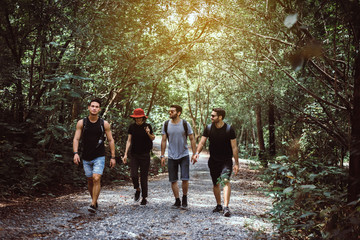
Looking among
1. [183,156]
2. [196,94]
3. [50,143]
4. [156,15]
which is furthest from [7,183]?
[196,94]

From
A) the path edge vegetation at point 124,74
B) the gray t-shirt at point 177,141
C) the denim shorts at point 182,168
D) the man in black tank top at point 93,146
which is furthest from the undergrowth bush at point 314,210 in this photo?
the man in black tank top at point 93,146

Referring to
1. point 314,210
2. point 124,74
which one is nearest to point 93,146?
point 314,210

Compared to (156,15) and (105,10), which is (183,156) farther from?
(105,10)

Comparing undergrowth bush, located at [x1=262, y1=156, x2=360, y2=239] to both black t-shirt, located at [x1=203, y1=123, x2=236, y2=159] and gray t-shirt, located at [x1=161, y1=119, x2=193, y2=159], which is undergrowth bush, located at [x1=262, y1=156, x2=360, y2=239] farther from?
gray t-shirt, located at [x1=161, y1=119, x2=193, y2=159]

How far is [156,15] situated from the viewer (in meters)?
12.1

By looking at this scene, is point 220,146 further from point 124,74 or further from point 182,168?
point 124,74

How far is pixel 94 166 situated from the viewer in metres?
6.52

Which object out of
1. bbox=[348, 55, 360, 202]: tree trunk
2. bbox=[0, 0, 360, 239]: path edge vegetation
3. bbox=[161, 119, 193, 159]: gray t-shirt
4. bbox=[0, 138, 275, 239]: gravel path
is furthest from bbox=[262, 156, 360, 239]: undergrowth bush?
bbox=[161, 119, 193, 159]: gray t-shirt

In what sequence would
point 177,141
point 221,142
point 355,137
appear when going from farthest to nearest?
point 177,141, point 221,142, point 355,137

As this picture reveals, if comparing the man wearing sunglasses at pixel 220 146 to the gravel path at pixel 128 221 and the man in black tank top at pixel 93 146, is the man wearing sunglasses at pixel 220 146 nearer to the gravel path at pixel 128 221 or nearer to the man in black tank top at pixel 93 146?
the gravel path at pixel 128 221

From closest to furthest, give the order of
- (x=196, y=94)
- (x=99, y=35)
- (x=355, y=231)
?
(x=355, y=231)
(x=99, y=35)
(x=196, y=94)

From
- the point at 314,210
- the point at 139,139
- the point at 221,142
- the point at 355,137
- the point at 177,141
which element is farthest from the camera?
the point at 139,139

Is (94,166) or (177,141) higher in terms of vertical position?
(177,141)

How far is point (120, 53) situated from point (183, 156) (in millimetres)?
7374
